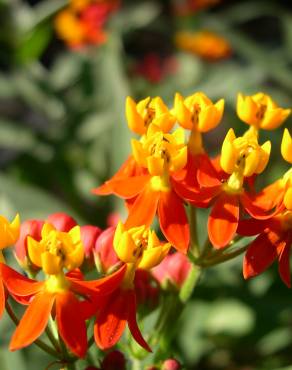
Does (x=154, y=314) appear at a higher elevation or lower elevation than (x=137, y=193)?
lower

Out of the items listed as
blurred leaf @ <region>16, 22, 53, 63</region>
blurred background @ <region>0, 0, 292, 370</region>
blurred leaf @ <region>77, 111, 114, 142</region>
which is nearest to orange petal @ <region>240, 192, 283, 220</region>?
blurred background @ <region>0, 0, 292, 370</region>

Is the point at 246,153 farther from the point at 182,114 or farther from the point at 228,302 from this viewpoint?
the point at 228,302

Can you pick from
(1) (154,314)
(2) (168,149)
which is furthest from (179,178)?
(1) (154,314)

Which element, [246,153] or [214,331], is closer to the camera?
[246,153]

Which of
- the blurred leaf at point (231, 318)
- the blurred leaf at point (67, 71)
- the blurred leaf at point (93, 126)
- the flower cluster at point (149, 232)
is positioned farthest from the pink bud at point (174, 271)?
the blurred leaf at point (67, 71)

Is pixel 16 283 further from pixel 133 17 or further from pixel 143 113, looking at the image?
pixel 133 17

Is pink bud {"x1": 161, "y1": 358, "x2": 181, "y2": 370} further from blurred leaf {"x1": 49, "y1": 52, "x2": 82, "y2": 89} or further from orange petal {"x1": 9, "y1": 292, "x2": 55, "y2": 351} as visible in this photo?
blurred leaf {"x1": 49, "y1": 52, "x2": 82, "y2": 89}
